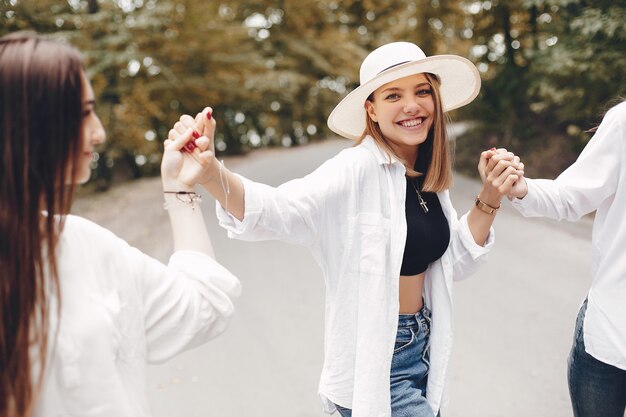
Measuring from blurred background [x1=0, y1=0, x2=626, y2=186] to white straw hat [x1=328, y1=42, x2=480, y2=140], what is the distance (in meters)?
Result: 5.65

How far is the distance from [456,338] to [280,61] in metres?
18.7

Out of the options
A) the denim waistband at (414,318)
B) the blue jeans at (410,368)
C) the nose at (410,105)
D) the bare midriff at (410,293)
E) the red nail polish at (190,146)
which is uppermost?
the nose at (410,105)

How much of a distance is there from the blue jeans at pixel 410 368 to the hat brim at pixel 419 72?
783 mm

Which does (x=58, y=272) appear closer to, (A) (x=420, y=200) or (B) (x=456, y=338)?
(A) (x=420, y=200)

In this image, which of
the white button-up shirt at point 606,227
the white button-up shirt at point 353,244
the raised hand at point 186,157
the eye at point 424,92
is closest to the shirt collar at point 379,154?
the white button-up shirt at point 353,244

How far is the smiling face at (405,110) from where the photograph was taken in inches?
93.1

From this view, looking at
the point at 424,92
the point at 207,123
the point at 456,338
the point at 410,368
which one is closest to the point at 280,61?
the point at 456,338

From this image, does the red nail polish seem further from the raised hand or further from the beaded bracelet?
the beaded bracelet

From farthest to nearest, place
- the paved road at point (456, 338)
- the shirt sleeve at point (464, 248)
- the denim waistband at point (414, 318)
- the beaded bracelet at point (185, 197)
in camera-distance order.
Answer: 1. the paved road at point (456, 338)
2. the shirt sleeve at point (464, 248)
3. the denim waistband at point (414, 318)
4. the beaded bracelet at point (185, 197)

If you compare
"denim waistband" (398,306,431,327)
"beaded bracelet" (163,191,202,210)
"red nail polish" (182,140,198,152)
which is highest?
"red nail polish" (182,140,198,152)

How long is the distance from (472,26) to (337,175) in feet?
47.2

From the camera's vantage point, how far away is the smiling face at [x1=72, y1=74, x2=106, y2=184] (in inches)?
51.7

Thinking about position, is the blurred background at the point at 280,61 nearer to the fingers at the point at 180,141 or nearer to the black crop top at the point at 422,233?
the black crop top at the point at 422,233

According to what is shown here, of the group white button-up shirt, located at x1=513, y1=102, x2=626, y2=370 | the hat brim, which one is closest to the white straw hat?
the hat brim
